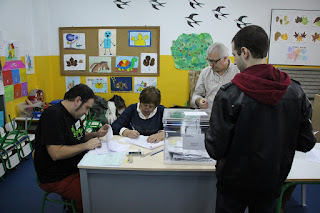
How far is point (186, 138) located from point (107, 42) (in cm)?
311

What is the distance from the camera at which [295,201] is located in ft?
8.46

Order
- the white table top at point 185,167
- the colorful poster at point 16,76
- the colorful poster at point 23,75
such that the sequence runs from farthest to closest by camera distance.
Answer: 1. the colorful poster at point 23,75
2. the colorful poster at point 16,76
3. the white table top at point 185,167

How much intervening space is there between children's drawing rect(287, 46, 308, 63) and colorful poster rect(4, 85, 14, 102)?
464cm

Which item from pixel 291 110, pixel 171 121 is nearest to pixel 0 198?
pixel 171 121

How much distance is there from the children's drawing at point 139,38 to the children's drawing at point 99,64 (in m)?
0.53

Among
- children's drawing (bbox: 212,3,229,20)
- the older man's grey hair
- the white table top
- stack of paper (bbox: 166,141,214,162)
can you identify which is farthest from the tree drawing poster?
stack of paper (bbox: 166,141,214,162)

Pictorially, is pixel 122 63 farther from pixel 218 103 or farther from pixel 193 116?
pixel 218 103

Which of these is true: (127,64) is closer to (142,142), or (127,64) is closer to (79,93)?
(142,142)

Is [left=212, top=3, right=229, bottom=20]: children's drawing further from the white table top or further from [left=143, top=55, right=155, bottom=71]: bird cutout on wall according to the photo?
the white table top

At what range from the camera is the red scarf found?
41.3 inches

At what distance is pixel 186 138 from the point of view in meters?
1.66

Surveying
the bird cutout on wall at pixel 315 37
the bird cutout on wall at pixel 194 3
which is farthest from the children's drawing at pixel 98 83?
the bird cutout on wall at pixel 315 37

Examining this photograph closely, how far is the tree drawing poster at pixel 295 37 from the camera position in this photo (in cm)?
413

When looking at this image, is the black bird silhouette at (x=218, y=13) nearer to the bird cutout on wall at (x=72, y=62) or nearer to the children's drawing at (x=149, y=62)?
the children's drawing at (x=149, y=62)
